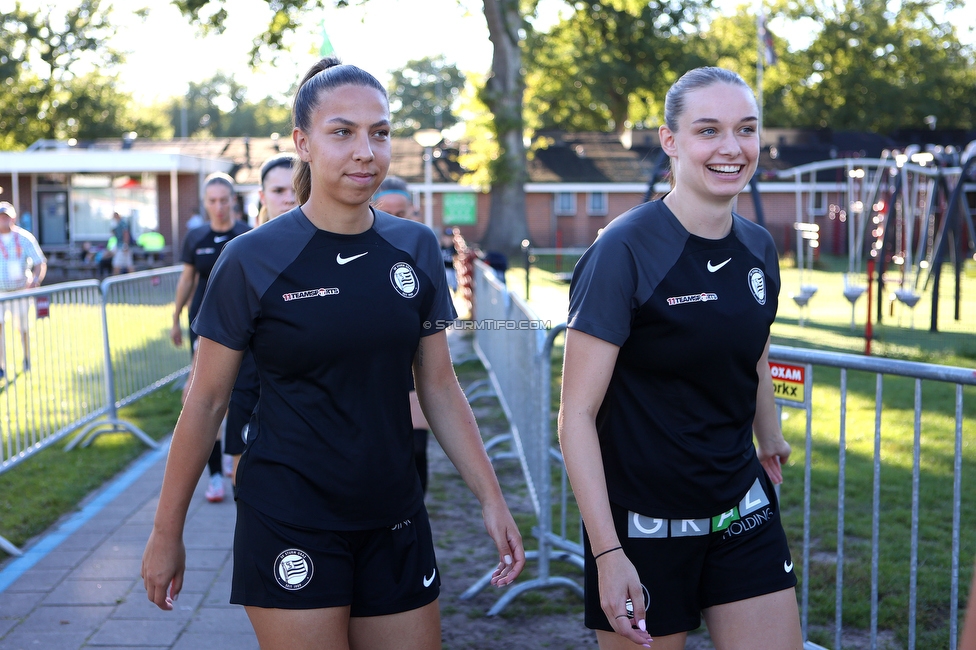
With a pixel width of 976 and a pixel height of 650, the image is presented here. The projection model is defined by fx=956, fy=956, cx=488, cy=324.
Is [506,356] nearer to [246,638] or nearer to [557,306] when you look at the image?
[246,638]

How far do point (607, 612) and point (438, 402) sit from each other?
29.7 inches

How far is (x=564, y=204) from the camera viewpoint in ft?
144

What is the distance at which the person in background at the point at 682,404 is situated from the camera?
250cm

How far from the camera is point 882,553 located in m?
5.56

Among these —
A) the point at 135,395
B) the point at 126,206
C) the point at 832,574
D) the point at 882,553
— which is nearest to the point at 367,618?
the point at 832,574

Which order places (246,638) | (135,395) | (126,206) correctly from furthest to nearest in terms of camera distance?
(126,206), (135,395), (246,638)

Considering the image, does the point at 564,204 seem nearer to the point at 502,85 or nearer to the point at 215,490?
the point at 502,85

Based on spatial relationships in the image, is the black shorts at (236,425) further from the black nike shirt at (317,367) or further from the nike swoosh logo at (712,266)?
the nike swoosh logo at (712,266)

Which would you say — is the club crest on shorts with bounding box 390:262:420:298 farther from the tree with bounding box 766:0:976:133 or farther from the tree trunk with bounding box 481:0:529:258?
the tree with bounding box 766:0:976:133

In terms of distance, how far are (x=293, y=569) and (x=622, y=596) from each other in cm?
83

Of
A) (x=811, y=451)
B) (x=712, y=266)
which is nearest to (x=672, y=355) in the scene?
(x=712, y=266)

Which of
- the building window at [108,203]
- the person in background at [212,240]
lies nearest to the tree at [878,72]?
the building window at [108,203]

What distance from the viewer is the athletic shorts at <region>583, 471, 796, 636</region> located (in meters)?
2.57

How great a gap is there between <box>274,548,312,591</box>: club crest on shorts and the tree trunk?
26.2 metres
